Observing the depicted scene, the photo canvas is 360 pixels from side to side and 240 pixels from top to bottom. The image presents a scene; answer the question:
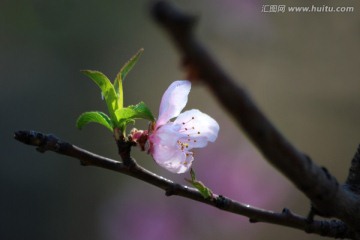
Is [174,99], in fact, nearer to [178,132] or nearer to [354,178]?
[178,132]

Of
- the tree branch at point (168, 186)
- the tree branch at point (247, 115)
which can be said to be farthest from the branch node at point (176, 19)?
the tree branch at point (168, 186)

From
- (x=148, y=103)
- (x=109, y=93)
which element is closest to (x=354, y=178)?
(x=109, y=93)

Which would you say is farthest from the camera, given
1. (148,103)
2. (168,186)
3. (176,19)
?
(148,103)

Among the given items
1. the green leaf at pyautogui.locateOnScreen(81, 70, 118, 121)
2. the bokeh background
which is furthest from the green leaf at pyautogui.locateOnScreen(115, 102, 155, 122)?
the bokeh background

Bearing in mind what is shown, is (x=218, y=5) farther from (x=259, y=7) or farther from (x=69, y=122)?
(x=69, y=122)

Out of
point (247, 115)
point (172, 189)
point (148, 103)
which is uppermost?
point (247, 115)

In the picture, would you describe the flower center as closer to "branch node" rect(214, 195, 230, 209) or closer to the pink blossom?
the pink blossom
